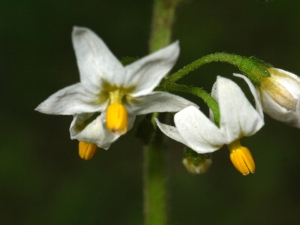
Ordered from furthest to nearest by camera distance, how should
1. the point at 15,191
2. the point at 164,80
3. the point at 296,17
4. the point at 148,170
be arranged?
the point at 296,17 < the point at 15,191 < the point at 148,170 < the point at 164,80

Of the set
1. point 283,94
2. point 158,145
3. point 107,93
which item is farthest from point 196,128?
point 158,145

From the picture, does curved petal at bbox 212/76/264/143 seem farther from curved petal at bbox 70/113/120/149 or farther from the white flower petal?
curved petal at bbox 70/113/120/149

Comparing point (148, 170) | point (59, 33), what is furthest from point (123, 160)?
point (148, 170)

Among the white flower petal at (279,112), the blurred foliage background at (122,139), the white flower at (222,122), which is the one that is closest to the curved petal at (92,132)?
the white flower at (222,122)

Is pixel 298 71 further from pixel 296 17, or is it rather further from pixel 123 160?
pixel 123 160

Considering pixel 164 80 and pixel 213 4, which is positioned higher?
pixel 164 80

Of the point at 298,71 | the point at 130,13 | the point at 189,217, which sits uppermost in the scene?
the point at 130,13

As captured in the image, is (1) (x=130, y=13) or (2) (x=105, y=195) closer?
(2) (x=105, y=195)
